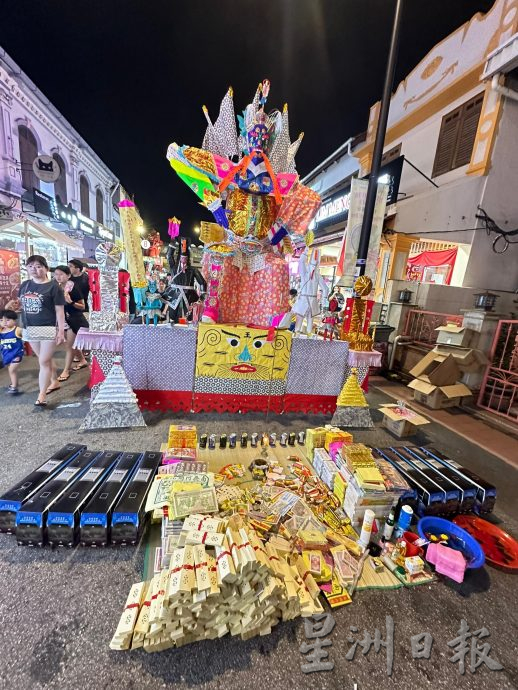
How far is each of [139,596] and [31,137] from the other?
16.7 metres

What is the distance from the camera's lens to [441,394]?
5.35m

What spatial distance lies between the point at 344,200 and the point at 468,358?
22.9 feet

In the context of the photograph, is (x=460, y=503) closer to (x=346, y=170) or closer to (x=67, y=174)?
(x=346, y=170)

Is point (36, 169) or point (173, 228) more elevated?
point (36, 169)

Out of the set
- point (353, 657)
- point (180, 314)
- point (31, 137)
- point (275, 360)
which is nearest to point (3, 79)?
point (31, 137)

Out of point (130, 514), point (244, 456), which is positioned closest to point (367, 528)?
point (244, 456)

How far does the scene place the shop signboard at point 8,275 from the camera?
631cm

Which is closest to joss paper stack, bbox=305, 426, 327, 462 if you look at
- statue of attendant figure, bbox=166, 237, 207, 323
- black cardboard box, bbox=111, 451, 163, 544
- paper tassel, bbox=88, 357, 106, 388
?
black cardboard box, bbox=111, 451, 163, 544

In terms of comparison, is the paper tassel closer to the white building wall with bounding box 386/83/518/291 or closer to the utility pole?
the utility pole

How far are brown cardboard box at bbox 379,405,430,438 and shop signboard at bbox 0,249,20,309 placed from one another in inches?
306

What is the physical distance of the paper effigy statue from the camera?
154 inches

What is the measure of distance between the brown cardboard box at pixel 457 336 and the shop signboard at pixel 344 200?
330cm

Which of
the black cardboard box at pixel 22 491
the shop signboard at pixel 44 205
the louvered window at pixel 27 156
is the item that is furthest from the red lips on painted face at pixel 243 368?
the louvered window at pixel 27 156

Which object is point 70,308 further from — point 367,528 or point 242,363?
point 367,528
